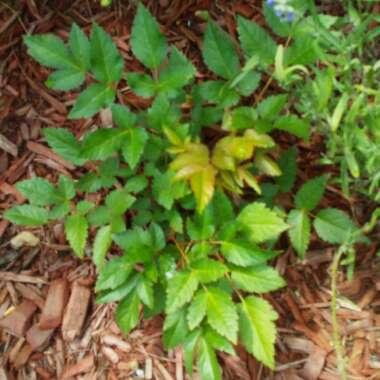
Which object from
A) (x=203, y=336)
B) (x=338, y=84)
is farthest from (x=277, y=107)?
(x=203, y=336)

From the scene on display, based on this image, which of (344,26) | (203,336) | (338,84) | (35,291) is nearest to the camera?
(338,84)

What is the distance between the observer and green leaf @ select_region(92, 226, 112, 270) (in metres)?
Answer: 1.67

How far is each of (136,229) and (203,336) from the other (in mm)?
314

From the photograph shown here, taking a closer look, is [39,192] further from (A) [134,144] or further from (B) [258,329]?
(B) [258,329]

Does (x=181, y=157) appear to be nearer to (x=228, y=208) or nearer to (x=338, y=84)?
(x=228, y=208)

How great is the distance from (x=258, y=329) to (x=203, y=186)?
38cm

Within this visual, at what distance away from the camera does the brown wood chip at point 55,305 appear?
1.86 metres

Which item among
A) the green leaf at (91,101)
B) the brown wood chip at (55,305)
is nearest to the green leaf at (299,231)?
the green leaf at (91,101)

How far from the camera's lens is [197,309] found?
155 centimetres

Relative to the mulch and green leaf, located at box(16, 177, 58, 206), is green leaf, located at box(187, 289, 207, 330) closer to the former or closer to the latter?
A: the mulch

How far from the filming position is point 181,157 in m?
1.52

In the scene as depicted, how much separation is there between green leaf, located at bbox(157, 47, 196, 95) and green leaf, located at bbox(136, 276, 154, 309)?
1.55 ft

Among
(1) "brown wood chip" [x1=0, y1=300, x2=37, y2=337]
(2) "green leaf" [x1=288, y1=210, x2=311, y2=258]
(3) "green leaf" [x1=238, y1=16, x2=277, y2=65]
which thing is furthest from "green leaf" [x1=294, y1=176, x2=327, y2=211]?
(1) "brown wood chip" [x1=0, y1=300, x2=37, y2=337]

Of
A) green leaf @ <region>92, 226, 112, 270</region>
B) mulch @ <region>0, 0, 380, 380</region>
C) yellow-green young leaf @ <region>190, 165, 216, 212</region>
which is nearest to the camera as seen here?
yellow-green young leaf @ <region>190, 165, 216, 212</region>
